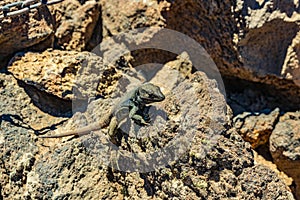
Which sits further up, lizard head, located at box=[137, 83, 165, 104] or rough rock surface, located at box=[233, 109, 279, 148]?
lizard head, located at box=[137, 83, 165, 104]

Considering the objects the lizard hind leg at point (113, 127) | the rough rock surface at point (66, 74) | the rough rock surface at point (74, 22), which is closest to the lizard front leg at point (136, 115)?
the lizard hind leg at point (113, 127)

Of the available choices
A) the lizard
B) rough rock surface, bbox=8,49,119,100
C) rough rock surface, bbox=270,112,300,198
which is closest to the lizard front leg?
the lizard

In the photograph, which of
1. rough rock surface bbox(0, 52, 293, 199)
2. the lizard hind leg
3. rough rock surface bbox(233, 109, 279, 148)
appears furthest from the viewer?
rough rock surface bbox(233, 109, 279, 148)

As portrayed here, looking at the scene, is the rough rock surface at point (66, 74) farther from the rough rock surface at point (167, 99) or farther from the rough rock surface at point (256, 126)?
the rough rock surface at point (256, 126)

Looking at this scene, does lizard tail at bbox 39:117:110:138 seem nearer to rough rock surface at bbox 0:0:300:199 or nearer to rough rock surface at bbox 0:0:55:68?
rough rock surface at bbox 0:0:300:199

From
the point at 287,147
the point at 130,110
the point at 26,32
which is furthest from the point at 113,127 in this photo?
the point at 287,147

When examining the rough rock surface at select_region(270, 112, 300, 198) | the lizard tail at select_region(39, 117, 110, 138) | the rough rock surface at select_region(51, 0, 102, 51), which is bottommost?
the rough rock surface at select_region(270, 112, 300, 198)
